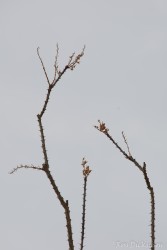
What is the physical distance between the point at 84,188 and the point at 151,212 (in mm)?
1658

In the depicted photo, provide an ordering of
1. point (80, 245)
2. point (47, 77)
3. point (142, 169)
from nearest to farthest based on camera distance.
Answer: point (142, 169) < point (47, 77) < point (80, 245)

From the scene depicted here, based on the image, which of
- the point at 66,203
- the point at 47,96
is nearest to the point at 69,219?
the point at 66,203

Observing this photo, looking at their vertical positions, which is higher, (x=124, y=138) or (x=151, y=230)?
(x=124, y=138)

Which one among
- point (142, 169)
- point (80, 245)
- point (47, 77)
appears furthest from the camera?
point (80, 245)

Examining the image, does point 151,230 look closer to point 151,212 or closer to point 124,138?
point 151,212

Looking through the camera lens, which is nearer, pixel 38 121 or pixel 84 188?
pixel 38 121

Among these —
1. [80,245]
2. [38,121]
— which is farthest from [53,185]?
[80,245]

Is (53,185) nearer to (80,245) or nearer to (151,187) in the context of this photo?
(151,187)

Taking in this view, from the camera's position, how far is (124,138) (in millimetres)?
5281

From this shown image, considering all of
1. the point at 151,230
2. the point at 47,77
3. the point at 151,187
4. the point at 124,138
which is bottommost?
the point at 151,230

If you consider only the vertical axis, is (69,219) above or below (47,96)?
below

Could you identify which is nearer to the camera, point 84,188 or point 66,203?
point 66,203

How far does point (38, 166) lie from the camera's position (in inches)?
218

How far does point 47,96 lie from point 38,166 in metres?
1.09
